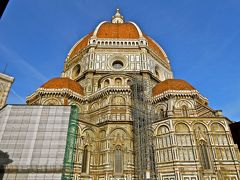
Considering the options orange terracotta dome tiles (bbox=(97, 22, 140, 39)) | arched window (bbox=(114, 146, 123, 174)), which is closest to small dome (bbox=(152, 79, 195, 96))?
arched window (bbox=(114, 146, 123, 174))

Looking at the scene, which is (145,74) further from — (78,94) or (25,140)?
(25,140)

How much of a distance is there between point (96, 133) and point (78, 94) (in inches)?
279

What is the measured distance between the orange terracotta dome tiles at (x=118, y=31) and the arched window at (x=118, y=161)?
20766mm

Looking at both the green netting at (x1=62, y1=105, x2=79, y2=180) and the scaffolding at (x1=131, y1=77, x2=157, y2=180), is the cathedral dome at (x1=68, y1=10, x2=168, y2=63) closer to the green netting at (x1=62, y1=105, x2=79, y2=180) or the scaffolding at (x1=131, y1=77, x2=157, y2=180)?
the scaffolding at (x1=131, y1=77, x2=157, y2=180)

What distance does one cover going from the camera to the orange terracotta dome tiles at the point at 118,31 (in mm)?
34562

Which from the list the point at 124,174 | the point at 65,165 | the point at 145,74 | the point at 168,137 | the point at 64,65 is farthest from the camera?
→ the point at 64,65

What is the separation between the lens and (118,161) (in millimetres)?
19891

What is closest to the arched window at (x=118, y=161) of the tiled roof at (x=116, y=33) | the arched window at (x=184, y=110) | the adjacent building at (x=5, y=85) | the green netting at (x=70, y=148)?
the green netting at (x=70, y=148)

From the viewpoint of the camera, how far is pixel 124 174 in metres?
19.1

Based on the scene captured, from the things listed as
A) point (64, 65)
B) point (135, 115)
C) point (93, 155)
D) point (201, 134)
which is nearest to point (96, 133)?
Answer: point (93, 155)

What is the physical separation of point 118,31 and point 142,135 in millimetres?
21544

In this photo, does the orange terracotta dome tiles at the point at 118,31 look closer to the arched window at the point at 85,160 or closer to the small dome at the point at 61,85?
the small dome at the point at 61,85

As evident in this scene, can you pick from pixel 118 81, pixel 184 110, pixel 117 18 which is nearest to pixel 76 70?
pixel 118 81

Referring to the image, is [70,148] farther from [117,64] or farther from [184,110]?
[117,64]
